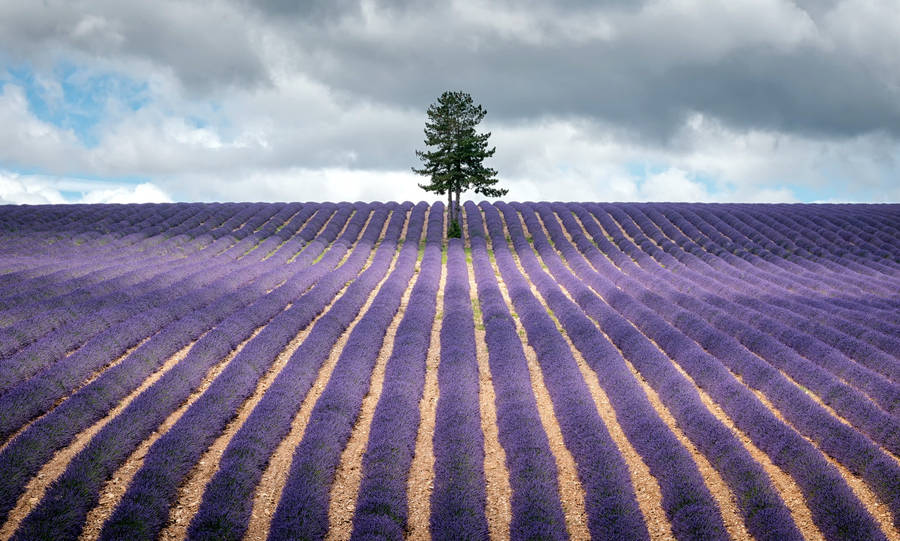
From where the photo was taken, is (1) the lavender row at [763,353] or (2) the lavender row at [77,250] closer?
(1) the lavender row at [763,353]

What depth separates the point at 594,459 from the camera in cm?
714

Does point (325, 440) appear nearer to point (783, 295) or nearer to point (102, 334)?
point (102, 334)

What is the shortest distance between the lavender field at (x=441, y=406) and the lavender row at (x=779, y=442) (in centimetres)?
4

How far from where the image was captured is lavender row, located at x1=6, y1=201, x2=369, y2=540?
5672mm

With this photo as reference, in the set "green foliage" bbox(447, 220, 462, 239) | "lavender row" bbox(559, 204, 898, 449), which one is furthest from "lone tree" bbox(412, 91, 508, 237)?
"lavender row" bbox(559, 204, 898, 449)

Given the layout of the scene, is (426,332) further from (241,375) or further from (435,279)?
(435,279)

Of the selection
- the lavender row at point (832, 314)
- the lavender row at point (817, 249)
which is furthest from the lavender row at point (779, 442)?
the lavender row at point (817, 249)

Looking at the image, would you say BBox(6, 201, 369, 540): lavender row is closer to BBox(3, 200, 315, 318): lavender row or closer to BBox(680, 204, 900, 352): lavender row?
→ BBox(3, 200, 315, 318): lavender row

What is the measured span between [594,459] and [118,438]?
6.71 metres

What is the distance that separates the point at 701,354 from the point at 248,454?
893 cm

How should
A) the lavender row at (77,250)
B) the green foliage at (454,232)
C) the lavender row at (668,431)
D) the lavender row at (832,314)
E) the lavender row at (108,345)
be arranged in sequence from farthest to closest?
the green foliage at (454,232), the lavender row at (77,250), the lavender row at (832,314), the lavender row at (108,345), the lavender row at (668,431)

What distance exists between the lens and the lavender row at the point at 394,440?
5.90m

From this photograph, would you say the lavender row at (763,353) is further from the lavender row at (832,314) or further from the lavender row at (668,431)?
the lavender row at (832,314)

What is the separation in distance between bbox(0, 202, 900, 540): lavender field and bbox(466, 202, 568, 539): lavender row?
35 millimetres
